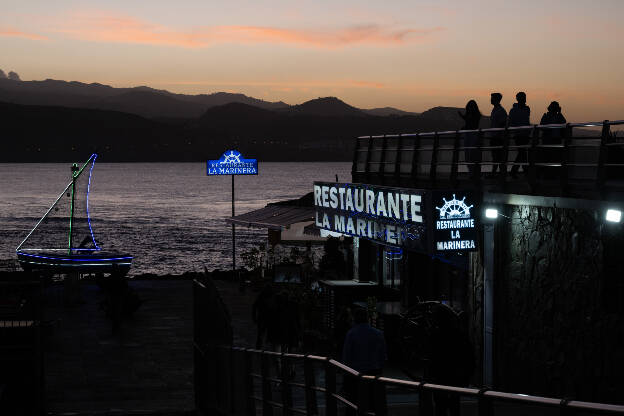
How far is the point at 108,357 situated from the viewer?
22.1 meters

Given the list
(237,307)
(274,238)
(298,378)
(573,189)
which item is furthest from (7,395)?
(274,238)

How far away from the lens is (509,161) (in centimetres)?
1772

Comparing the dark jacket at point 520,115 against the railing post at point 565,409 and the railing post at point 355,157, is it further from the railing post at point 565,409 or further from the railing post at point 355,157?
the railing post at point 565,409

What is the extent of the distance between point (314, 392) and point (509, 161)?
9761mm

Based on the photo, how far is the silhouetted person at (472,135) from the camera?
61.7 feet

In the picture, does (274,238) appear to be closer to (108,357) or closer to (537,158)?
(108,357)

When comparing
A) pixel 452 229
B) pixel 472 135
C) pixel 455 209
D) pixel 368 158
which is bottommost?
pixel 452 229

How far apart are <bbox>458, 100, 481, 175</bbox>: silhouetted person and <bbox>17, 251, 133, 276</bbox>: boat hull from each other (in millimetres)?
18491

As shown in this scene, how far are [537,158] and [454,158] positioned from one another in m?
2.95

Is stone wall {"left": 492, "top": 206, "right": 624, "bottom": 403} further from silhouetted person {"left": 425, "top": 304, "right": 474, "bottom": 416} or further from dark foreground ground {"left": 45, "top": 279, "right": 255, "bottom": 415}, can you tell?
dark foreground ground {"left": 45, "top": 279, "right": 255, "bottom": 415}

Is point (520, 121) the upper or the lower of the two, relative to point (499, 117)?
lower

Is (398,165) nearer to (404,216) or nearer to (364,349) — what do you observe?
Result: (404,216)

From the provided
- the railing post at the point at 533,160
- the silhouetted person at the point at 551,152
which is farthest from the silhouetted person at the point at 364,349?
the silhouetted person at the point at 551,152

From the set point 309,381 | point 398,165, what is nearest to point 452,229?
point 398,165
